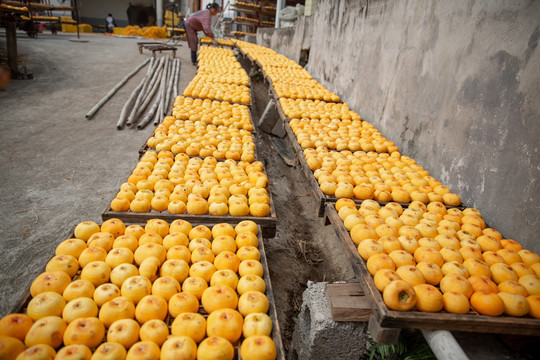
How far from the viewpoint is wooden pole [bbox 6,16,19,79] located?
8969 mm

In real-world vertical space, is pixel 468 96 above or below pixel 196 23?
below

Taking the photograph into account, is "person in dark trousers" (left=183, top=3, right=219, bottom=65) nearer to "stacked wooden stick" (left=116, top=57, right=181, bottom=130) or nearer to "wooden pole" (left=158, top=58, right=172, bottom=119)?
"stacked wooden stick" (left=116, top=57, right=181, bottom=130)

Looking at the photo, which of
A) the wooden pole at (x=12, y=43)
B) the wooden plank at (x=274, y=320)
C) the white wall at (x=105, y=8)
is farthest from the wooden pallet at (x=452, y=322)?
the white wall at (x=105, y=8)

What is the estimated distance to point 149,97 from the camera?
353 inches

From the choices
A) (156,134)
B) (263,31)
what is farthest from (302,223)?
(263,31)

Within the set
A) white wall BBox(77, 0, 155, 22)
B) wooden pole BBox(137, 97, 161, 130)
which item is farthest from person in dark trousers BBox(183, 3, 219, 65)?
white wall BBox(77, 0, 155, 22)

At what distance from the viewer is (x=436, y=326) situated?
1.98m

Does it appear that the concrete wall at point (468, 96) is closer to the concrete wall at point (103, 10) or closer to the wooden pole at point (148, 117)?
the wooden pole at point (148, 117)

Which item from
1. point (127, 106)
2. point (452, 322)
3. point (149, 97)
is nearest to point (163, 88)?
point (149, 97)

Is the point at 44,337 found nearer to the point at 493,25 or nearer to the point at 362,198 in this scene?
the point at 362,198

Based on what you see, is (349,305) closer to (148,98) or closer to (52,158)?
(52,158)

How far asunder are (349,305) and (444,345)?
0.62m

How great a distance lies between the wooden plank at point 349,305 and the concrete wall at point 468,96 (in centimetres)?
164

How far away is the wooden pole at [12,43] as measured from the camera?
8.97m
